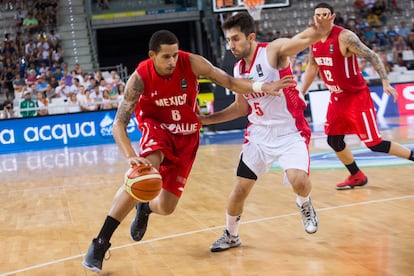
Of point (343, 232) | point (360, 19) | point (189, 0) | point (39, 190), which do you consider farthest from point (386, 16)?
point (343, 232)

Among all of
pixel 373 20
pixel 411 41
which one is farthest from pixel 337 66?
pixel 373 20

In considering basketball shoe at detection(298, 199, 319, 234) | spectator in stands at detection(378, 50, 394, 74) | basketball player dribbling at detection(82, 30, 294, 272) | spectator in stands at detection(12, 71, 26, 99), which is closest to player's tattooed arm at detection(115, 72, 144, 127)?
basketball player dribbling at detection(82, 30, 294, 272)

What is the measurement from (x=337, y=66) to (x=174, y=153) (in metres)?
3.04

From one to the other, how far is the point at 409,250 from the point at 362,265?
54cm

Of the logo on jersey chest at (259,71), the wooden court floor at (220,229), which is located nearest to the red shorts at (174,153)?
the wooden court floor at (220,229)

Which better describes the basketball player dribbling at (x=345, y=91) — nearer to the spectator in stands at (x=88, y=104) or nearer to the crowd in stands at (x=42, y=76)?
the crowd in stands at (x=42, y=76)

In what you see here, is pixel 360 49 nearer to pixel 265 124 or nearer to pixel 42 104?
pixel 265 124

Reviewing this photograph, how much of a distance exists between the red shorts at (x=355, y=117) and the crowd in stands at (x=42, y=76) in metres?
→ 10.2

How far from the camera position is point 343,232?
593cm

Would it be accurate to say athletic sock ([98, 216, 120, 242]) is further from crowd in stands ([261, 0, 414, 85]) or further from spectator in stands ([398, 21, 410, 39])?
spectator in stands ([398, 21, 410, 39])

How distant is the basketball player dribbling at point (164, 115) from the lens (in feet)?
16.6

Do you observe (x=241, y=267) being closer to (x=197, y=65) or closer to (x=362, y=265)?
(x=362, y=265)

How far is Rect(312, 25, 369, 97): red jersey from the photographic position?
309 inches

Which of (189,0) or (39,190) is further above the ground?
(189,0)
